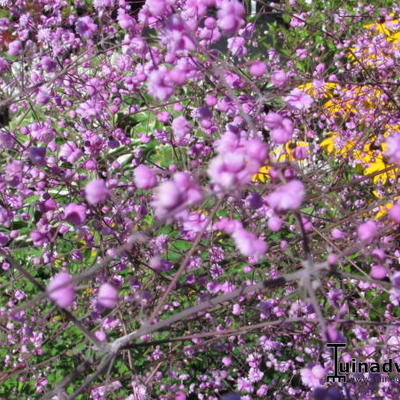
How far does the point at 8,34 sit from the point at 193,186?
3.80 meters

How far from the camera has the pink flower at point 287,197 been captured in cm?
90

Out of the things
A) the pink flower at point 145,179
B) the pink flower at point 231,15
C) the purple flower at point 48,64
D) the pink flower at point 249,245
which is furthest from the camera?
the purple flower at point 48,64

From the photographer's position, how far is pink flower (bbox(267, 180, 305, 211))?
2.94 ft

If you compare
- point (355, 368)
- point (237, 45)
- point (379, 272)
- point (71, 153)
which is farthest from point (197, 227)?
point (355, 368)

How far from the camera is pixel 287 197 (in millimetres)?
898

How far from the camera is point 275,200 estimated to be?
911 mm

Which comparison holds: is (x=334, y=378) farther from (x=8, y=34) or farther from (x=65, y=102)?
(x=8, y=34)

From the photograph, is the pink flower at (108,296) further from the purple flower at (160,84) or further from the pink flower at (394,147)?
the pink flower at (394,147)

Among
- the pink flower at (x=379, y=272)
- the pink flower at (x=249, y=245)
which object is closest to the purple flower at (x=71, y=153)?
the pink flower at (x=249, y=245)

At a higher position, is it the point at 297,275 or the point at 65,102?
the point at 65,102

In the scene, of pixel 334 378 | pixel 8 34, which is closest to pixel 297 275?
pixel 334 378

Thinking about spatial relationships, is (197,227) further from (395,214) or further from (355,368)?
(355,368)

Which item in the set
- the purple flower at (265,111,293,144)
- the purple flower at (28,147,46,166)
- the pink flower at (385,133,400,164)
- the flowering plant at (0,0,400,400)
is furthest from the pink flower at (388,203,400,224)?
the purple flower at (28,147,46,166)

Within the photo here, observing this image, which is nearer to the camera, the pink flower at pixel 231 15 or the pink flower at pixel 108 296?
the pink flower at pixel 108 296
